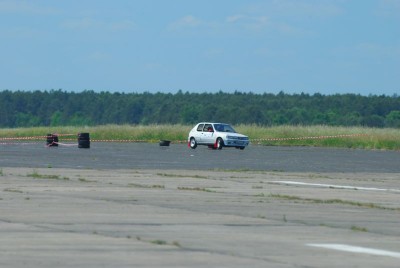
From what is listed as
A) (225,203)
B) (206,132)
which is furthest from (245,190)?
(206,132)

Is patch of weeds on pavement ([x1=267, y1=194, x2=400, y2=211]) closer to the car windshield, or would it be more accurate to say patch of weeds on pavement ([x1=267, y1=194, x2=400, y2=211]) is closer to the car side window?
the car side window

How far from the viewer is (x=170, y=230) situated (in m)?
17.9

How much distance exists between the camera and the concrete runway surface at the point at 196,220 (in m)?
14.6

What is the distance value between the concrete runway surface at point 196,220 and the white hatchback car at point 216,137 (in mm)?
33419

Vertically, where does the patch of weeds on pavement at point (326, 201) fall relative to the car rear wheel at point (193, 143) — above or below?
below

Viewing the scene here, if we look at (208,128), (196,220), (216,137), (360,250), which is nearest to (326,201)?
(196,220)

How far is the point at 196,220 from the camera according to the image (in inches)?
776

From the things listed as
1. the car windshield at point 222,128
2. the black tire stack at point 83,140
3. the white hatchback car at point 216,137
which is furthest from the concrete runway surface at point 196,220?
the car windshield at point 222,128

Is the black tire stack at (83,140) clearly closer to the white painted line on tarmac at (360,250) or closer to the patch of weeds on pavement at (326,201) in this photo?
the patch of weeds on pavement at (326,201)

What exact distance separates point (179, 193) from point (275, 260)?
12359mm

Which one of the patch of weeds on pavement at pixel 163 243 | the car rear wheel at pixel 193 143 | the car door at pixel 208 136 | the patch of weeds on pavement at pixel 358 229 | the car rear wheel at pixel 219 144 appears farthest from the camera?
the car rear wheel at pixel 193 143

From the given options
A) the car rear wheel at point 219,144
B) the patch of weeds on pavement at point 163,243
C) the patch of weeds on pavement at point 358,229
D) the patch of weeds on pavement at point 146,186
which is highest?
the car rear wheel at point 219,144

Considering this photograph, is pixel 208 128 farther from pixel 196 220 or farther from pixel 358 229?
pixel 358 229

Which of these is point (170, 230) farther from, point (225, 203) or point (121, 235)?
point (225, 203)
